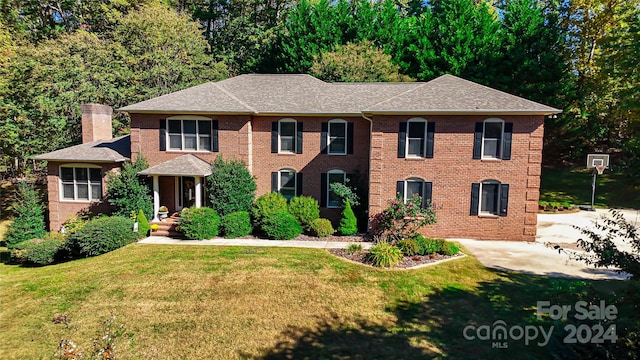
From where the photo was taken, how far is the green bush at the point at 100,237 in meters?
15.2

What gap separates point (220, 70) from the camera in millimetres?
34469

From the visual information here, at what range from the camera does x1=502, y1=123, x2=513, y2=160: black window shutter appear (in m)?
15.8

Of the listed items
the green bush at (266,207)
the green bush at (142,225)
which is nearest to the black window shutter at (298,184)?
the green bush at (266,207)

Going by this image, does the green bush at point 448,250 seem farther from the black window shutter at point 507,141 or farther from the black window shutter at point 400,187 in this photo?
the black window shutter at point 507,141

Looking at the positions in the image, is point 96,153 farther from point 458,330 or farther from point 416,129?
point 458,330

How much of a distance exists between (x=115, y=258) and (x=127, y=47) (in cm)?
2230

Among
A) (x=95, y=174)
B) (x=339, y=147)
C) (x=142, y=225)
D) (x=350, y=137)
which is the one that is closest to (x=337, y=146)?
(x=339, y=147)

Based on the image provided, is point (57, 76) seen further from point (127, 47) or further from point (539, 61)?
point (539, 61)

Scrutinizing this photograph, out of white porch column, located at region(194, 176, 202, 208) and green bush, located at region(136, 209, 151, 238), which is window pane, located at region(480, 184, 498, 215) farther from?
green bush, located at region(136, 209, 151, 238)

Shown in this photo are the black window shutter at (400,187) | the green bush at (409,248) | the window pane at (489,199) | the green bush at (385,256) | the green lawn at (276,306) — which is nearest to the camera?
the green lawn at (276,306)

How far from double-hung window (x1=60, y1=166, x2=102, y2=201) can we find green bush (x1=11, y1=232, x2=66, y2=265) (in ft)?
10.9

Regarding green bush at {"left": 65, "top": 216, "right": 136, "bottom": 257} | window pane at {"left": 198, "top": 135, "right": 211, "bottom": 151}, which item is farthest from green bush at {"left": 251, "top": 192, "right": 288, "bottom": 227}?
green bush at {"left": 65, "top": 216, "right": 136, "bottom": 257}

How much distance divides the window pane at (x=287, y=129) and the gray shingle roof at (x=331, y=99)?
0.83m

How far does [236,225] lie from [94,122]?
12.3 metres
